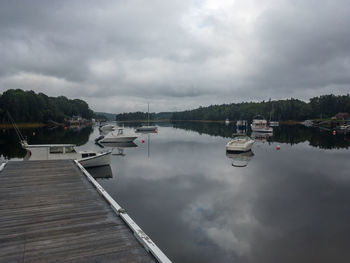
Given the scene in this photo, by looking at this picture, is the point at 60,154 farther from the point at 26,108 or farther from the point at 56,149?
the point at 26,108

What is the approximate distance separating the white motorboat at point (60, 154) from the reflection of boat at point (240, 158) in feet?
54.1

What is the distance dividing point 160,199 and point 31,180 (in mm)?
8494

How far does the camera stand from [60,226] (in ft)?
27.8

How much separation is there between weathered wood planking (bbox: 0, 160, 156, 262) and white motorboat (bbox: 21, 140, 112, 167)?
8459 millimetres

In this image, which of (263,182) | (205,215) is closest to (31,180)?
(205,215)

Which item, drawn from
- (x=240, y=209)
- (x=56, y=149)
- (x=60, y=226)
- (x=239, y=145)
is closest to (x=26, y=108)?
(x=56, y=149)

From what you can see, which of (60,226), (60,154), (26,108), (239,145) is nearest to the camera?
(60,226)

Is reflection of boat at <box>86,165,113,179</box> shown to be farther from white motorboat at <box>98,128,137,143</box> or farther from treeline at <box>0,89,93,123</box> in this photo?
treeline at <box>0,89,93,123</box>

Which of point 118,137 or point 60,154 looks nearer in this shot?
point 60,154

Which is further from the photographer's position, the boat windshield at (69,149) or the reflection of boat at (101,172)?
the boat windshield at (69,149)

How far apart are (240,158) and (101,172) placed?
770 inches

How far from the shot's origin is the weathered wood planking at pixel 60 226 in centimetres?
670

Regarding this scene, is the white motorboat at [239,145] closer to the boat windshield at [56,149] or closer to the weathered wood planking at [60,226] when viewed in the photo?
the boat windshield at [56,149]

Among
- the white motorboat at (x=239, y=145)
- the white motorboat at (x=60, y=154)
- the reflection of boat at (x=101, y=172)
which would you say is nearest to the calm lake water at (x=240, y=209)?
the reflection of boat at (x=101, y=172)
